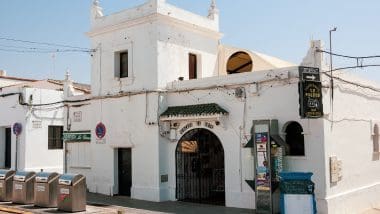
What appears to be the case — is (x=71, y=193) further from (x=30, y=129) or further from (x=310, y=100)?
(x=30, y=129)

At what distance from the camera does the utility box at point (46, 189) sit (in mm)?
14156

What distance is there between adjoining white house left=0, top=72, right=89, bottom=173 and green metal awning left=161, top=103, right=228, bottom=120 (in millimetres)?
8221

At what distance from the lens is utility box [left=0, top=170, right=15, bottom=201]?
15.6m

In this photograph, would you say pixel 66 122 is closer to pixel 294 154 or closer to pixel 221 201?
pixel 221 201

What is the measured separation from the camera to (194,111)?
15.6 metres

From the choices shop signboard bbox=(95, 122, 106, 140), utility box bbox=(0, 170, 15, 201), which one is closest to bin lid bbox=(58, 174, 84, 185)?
utility box bbox=(0, 170, 15, 201)

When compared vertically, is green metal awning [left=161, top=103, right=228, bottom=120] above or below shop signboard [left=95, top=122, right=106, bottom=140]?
above

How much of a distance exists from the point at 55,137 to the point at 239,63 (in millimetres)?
11476

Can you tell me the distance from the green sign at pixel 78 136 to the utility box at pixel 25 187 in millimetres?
4605

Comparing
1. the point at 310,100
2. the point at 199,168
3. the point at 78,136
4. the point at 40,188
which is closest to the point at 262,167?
the point at 310,100

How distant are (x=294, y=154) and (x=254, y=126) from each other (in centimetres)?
153

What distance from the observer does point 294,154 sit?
1369cm

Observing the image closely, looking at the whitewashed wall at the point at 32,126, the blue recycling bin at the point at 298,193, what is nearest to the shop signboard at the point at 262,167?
the blue recycling bin at the point at 298,193

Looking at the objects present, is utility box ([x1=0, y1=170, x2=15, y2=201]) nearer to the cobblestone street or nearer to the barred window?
the cobblestone street
